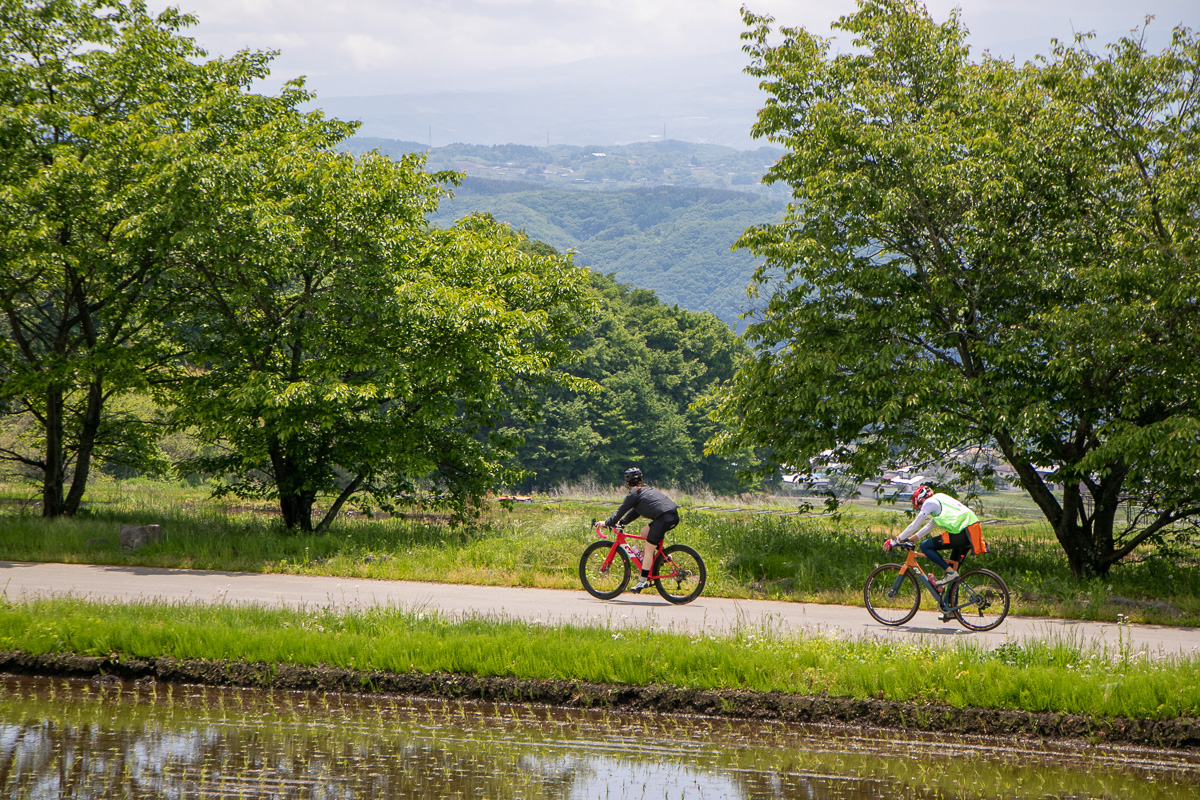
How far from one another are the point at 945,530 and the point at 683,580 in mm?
3347

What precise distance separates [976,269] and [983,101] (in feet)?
9.80

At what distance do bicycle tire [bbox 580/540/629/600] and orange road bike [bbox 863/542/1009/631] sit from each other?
322 centimetres

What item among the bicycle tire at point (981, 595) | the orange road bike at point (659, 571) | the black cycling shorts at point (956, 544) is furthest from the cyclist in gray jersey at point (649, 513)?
the bicycle tire at point (981, 595)

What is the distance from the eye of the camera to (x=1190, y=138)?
45.9ft

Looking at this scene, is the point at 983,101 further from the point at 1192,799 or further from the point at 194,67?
the point at 194,67

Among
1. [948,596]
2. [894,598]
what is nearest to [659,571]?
→ [894,598]

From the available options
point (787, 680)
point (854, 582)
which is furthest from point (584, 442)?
point (787, 680)

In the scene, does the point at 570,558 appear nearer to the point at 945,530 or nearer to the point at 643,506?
the point at 643,506

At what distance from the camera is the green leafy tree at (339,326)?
16000 millimetres

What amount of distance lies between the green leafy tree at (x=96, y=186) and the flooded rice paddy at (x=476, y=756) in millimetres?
10174

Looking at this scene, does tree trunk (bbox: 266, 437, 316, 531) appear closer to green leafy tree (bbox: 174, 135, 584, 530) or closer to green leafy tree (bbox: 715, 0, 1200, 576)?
green leafy tree (bbox: 174, 135, 584, 530)

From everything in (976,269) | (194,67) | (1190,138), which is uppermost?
(194,67)

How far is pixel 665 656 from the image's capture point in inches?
337

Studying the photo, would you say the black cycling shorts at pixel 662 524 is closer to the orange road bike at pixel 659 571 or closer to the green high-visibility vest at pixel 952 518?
the orange road bike at pixel 659 571
